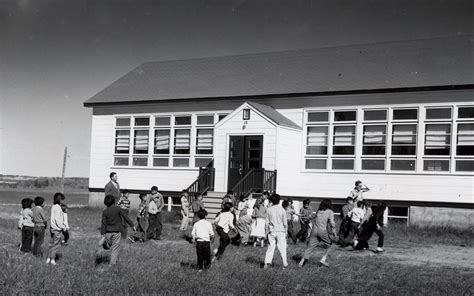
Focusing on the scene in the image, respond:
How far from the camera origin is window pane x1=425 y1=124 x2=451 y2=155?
66.9ft

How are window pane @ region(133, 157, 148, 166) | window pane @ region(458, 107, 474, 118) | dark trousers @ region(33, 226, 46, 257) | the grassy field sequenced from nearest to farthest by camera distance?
the grassy field
dark trousers @ region(33, 226, 46, 257)
window pane @ region(458, 107, 474, 118)
window pane @ region(133, 157, 148, 166)

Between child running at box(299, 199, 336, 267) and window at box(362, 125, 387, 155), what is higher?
window at box(362, 125, 387, 155)

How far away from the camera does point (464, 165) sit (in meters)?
20.0

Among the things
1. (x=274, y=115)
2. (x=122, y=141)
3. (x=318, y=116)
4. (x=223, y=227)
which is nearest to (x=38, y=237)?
(x=223, y=227)

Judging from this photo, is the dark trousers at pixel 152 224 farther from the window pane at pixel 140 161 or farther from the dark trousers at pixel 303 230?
the window pane at pixel 140 161

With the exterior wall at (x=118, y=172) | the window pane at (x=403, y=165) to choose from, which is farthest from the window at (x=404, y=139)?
the exterior wall at (x=118, y=172)

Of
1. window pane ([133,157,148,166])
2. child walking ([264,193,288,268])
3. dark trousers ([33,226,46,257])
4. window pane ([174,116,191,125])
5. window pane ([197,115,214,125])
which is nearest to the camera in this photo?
child walking ([264,193,288,268])

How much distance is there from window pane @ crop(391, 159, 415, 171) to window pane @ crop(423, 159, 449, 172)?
0.46 metres

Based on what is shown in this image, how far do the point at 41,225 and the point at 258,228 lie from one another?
17.8ft

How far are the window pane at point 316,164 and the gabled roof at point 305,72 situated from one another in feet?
8.94

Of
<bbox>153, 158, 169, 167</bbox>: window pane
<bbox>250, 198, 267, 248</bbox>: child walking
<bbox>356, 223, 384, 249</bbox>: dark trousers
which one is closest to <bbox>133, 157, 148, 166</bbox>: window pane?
<bbox>153, 158, 169, 167</bbox>: window pane

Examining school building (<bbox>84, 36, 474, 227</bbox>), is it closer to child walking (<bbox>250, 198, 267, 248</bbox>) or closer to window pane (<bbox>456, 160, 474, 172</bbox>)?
window pane (<bbox>456, 160, 474, 172</bbox>)

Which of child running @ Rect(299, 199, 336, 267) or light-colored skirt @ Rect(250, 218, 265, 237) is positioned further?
light-colored skirt @ Rect(250, 218, 265, 237)

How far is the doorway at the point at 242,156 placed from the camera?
22.5m
